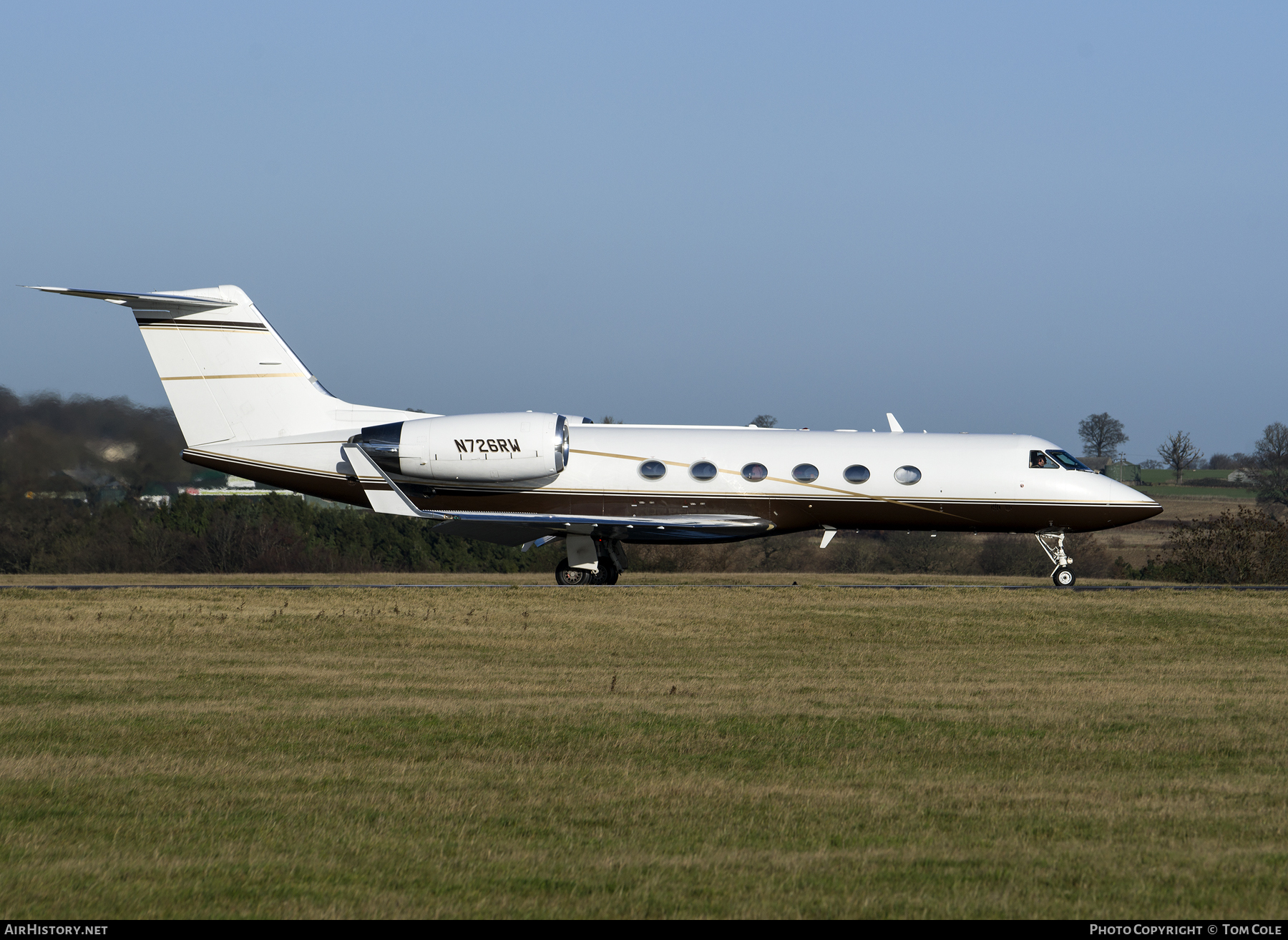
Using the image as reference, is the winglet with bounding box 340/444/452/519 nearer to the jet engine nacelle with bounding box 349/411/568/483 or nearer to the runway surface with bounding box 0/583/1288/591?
the jet engine nacelle with bounding box 349/411/568/483

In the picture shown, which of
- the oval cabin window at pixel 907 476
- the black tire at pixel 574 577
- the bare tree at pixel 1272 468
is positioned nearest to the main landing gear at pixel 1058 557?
the oval cabin window at pixel 907 476

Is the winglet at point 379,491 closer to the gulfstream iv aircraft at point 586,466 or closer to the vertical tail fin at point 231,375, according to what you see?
the gulfstream iv aircraft at point 586,466

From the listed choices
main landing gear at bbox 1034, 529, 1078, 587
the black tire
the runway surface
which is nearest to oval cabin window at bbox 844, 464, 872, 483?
the runway surface

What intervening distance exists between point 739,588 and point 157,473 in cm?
1671

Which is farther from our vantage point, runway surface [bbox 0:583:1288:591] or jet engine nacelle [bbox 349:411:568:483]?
runway surface [bbox 0:583:1288:591]

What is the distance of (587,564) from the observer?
2719cm

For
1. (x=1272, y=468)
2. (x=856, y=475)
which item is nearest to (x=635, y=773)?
(x=856, y=475)

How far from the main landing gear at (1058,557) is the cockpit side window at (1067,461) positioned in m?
1.43

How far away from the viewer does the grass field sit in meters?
6.66

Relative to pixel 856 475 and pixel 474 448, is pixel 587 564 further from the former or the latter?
pixel 856 475

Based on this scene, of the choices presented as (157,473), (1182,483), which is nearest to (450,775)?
(157,473)

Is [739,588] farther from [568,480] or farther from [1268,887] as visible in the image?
[1268,887]

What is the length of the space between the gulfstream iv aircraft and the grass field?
21.5ft

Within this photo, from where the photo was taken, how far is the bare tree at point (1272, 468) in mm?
70537
